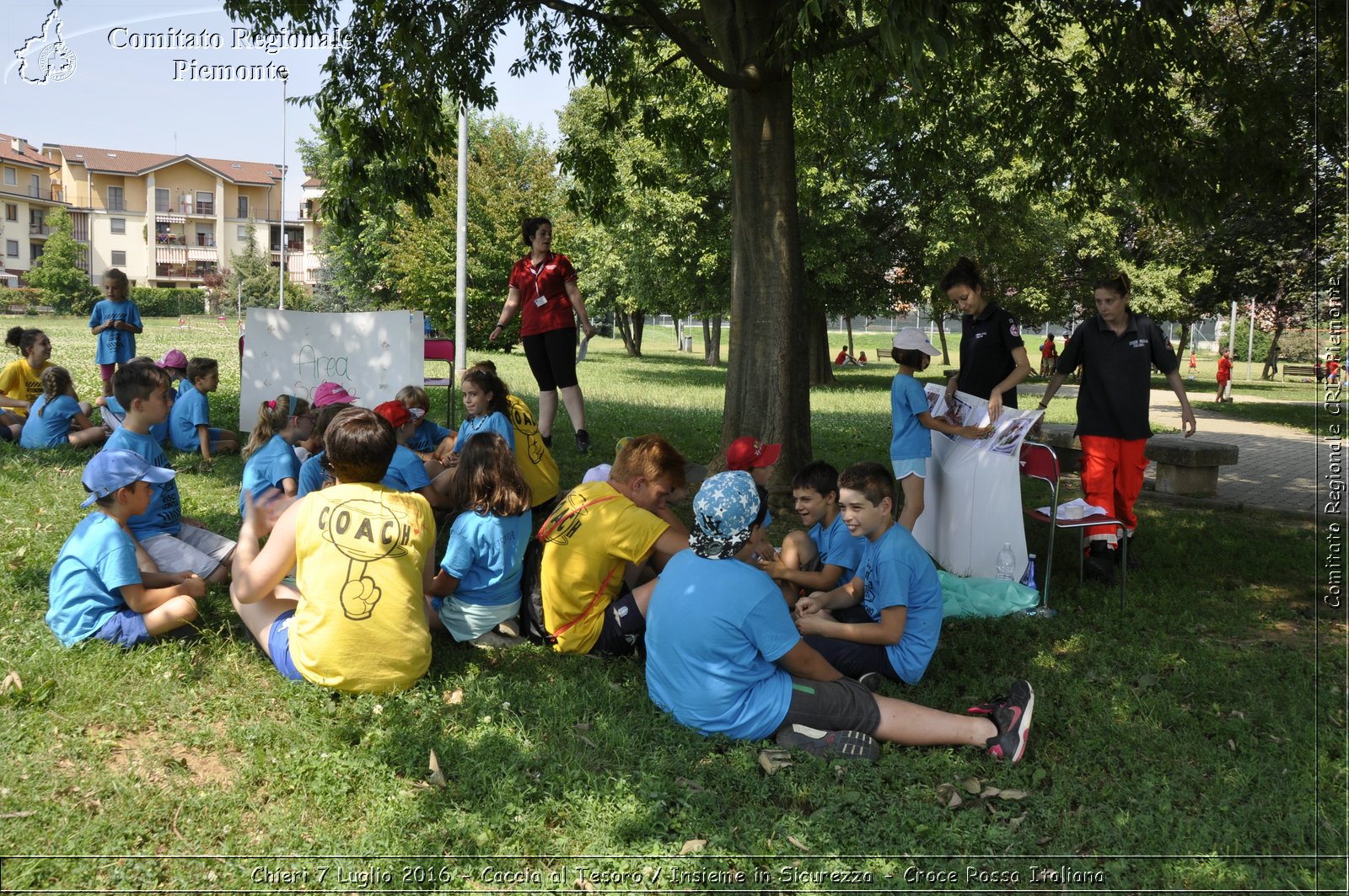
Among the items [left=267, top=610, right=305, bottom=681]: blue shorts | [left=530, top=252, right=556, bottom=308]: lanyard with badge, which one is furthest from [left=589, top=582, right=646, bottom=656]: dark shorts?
[left=530, top=252, right=556, bottom=308]: lanyard with badge

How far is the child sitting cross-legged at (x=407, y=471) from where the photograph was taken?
6.22 metres

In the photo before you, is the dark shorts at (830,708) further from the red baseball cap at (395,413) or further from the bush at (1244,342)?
the bush at (1244,342)

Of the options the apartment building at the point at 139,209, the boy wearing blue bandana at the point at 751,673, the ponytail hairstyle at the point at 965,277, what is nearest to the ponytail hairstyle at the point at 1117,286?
the ponytail hairstyle at the point at 965,277

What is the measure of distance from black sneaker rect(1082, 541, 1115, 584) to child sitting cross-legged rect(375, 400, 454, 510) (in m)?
4.24

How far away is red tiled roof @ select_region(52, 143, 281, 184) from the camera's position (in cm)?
7644

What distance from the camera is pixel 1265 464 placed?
44.8 ft

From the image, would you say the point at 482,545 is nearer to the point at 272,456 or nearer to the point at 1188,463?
the point at 272,456

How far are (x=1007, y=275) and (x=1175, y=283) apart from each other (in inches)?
210

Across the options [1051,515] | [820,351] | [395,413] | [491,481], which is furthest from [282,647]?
[820,351]

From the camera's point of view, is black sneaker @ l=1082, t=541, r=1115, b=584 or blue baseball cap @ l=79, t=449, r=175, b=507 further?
black sneaker @ l=1082, t=541, r=1115, b=584

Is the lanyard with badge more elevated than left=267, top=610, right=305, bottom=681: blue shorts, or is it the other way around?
the lanyard with badge

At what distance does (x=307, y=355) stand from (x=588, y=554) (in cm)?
684

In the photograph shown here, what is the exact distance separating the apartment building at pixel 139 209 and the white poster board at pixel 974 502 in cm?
A: 7613

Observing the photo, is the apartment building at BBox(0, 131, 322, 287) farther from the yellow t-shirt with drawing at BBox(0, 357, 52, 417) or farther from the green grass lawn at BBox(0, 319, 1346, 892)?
the green grass lawn at BBox(0, 319, 1346, 892)
